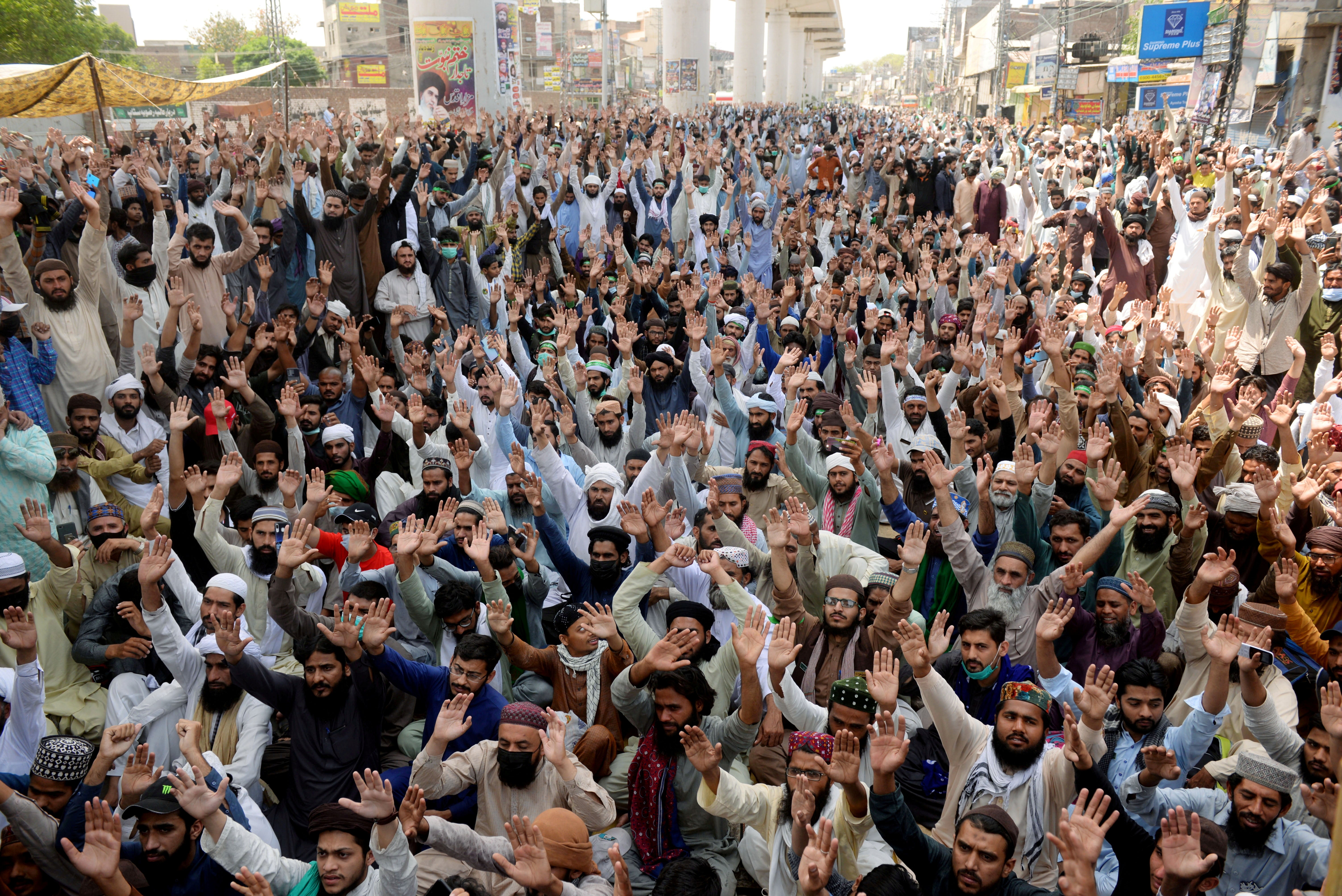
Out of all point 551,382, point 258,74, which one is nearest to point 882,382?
point 551,382

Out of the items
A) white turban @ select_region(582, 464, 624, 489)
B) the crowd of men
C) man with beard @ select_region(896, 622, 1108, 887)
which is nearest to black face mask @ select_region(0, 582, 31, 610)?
the crowd of men

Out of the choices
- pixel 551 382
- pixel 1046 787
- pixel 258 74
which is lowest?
pixel 1046 787

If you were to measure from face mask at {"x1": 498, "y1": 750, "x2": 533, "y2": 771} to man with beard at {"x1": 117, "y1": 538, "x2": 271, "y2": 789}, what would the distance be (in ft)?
3.30

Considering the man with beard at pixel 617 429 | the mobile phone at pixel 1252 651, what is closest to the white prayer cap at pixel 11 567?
the man with beard at pixel 617 429

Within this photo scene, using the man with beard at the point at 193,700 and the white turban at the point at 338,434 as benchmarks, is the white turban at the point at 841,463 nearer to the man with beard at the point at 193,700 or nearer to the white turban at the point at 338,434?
the white turban at the point at 338,434

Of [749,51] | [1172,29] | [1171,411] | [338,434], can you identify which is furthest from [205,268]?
[749,51]

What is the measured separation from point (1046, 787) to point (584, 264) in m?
7.37

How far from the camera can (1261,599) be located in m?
3.80

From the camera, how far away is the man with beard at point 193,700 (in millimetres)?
3482

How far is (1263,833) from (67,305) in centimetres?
603

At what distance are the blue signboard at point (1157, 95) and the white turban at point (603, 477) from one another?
2734 centimetres

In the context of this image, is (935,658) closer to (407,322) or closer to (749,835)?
(749,835)

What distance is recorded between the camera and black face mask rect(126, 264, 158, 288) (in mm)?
6129

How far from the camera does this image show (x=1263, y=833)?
2705mm
